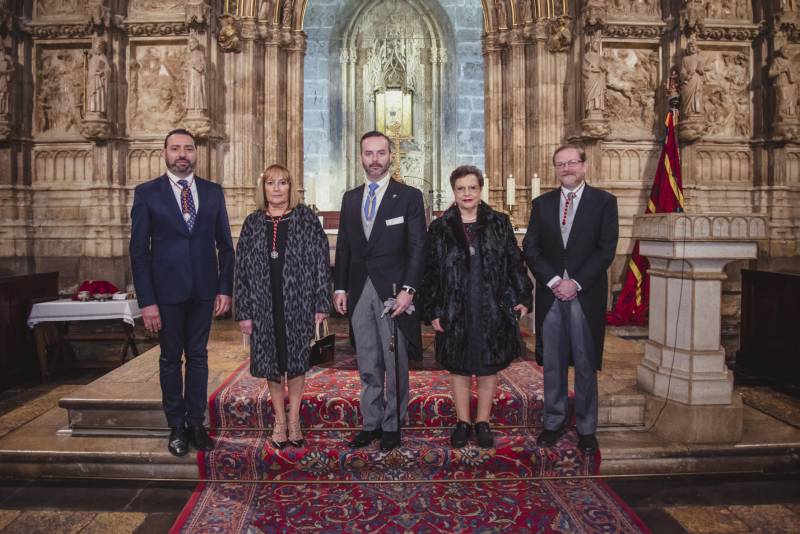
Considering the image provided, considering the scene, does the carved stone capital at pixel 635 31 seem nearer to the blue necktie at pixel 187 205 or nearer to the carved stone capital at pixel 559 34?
the carved stone capital at pixel 559 34

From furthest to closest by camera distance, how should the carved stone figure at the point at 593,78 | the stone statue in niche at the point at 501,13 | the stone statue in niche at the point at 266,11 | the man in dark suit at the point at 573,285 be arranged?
the stone statue in niche at the point at 501,13
the stone statue in niche at the point at 266,11
the carved stone figure at the point at 593,78
the man in dark suit at the point at 573,285

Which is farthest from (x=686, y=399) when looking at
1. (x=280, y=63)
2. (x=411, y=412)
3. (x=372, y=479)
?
(x=280, y=63)

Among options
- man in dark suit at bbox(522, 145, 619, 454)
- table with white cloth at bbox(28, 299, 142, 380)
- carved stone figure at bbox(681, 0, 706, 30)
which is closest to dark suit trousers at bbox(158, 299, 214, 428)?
man in dark suit at bbox(522, 145, 619, 454)

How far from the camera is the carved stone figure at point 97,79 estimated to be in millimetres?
7406

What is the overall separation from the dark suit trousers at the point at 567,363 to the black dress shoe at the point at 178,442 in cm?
212

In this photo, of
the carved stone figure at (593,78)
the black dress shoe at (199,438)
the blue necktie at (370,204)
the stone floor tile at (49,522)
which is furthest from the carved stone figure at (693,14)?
the stone floor tile at (49,522)

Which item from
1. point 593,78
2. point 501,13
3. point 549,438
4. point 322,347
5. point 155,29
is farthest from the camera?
point 501,13

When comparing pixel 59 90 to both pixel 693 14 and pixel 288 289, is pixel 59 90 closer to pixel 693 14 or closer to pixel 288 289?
pixel 288 289

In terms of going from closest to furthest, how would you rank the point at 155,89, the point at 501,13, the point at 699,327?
1. the point at 699,327
2. the point at 155,89
3. the point at 501,13

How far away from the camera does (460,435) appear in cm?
321

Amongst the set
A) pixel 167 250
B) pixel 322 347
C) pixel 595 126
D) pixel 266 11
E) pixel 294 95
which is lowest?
pixel 322 347

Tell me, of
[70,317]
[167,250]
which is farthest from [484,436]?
[70,317]

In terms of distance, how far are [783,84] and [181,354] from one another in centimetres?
838

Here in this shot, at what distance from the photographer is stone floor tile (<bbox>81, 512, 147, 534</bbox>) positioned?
104 inches
